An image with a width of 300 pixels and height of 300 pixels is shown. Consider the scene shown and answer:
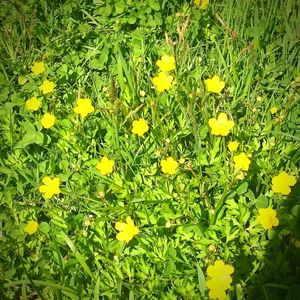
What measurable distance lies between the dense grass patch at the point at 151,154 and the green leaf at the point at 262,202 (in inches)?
0.5

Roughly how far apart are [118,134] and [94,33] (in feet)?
3.40

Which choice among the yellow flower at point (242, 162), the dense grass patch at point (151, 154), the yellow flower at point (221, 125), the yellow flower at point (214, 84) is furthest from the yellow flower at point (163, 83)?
the yellow flower at point (242, 162)

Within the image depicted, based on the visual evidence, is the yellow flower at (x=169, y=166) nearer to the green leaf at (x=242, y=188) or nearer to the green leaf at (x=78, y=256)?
the green leaf at (x=242, y=188)

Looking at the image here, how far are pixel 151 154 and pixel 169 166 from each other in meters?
0.24

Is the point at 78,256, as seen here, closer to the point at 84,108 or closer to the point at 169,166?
the point at 169,166

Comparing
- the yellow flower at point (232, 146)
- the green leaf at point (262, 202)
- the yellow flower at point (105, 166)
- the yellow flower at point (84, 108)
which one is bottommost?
the green leaf at point (262, 202)

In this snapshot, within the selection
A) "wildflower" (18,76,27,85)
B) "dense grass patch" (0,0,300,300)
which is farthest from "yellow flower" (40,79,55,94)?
"wildflower" (18,76,27,85)

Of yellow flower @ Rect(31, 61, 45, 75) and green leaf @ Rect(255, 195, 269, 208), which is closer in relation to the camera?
green leaf @ Rect(255, 195, 269, 208)

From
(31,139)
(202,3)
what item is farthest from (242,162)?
(202,3)

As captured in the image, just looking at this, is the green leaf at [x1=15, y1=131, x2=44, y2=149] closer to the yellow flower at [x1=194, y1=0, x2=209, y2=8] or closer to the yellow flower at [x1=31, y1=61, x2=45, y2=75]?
the yellow flower at [x1=31, y1=61, x2=45, y2=75]

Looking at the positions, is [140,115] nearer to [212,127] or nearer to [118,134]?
[118,134]

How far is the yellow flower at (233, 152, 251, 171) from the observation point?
1.70 metres

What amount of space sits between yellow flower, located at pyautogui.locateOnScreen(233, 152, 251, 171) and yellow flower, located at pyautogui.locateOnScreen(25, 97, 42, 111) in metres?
1.22

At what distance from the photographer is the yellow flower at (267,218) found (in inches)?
61.9
